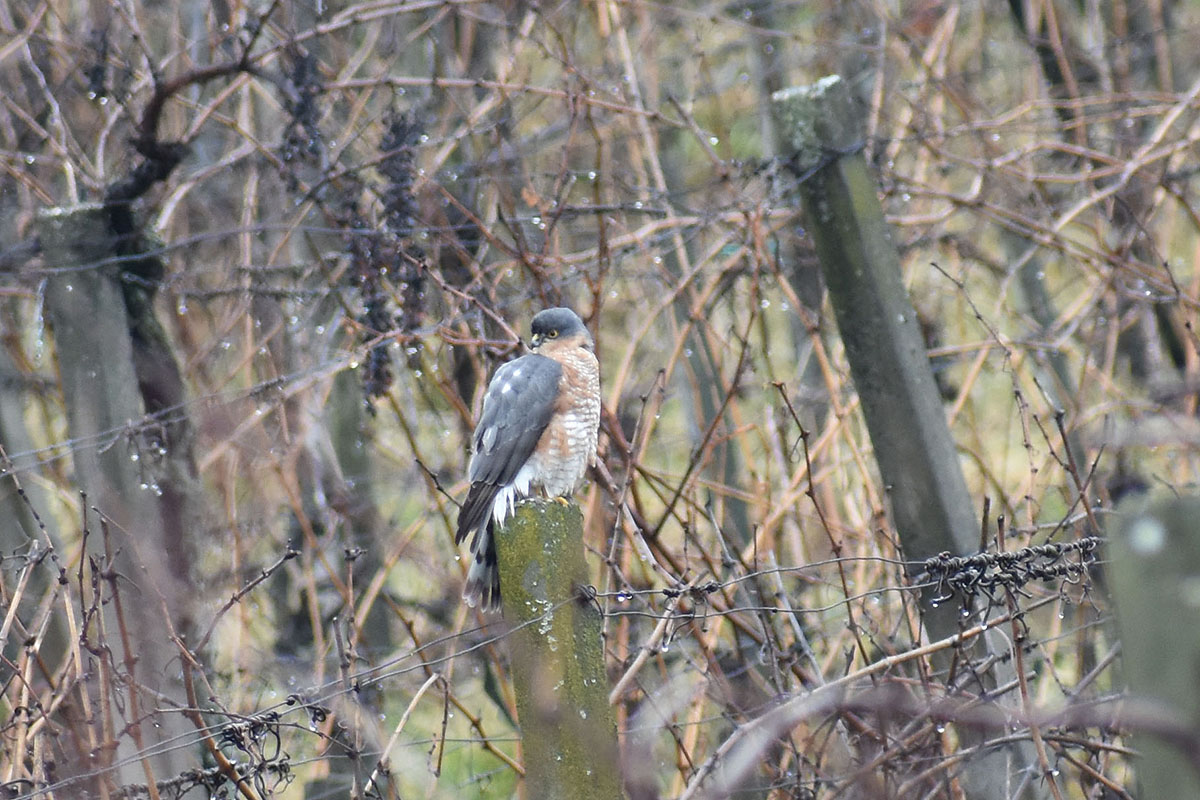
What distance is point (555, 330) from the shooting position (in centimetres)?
427

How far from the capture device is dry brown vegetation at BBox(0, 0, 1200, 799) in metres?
3.45

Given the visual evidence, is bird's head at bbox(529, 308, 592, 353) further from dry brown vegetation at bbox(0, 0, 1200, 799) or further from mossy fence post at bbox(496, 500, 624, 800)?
mossy fence post at bbox(496, 500, 624, 800)

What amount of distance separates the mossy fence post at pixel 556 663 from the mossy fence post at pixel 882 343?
1.72m

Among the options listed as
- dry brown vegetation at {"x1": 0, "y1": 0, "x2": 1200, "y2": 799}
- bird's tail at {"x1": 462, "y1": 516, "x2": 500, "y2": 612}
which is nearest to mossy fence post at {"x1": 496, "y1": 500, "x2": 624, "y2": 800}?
dry brown vegetation at {"x1": 0, "y1": 0, "x2": 1200, "y2": 799}

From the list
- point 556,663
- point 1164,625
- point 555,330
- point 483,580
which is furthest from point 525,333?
point 1164,625

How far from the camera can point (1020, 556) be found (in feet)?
8.64

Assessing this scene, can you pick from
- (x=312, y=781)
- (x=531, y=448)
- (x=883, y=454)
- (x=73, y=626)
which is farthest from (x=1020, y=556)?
(x=312, y=781)

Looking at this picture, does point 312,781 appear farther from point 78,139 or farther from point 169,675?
point 78,139

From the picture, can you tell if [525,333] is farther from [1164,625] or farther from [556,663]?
[1164,625]

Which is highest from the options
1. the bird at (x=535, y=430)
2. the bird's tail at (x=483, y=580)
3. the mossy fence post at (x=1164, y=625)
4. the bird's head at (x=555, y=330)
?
the bird's head at (x=555, y=330)

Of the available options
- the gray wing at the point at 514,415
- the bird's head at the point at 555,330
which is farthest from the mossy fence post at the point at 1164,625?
the bird's head at the point at 555,330

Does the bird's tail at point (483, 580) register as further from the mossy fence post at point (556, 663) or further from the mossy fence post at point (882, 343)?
the mossy fence post at point (882, 343)

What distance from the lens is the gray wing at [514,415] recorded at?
12.9ft

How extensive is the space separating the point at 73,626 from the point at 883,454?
8.27ft
